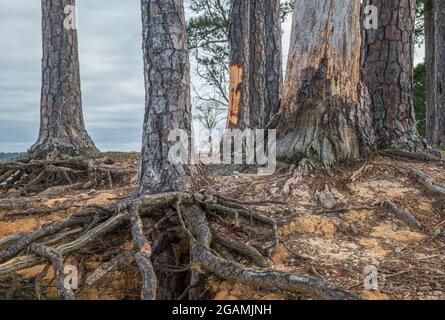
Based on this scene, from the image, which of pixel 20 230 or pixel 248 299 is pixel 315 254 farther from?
pixel 20 230

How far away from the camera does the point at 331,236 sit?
329 cm

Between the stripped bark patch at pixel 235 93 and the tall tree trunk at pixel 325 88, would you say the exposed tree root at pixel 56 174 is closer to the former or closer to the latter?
the stripped bark patch at pixel 235 93

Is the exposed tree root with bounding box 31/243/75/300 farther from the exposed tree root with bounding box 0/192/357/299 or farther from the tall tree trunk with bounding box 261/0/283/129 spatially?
the tall tree trunk with bounding box 261/0/283/129

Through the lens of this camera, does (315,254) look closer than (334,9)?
Yes

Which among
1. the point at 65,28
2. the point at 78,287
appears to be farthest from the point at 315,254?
the point at 65,28

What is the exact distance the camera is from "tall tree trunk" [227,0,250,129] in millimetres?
6125

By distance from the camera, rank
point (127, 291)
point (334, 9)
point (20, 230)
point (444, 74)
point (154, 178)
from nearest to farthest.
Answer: point (127, 291) < point (154, 178) < point (20, 230) < point (334, 9) < point (444, 74)

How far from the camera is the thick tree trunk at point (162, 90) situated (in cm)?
343

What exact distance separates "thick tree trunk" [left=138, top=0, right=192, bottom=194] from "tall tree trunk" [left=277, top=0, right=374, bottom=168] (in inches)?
55.7

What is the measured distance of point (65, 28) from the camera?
7.02 meters

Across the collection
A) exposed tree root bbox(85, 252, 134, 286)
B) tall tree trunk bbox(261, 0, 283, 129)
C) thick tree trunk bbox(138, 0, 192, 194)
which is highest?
tall tree trunk bbox(261, 0, 283, 129)

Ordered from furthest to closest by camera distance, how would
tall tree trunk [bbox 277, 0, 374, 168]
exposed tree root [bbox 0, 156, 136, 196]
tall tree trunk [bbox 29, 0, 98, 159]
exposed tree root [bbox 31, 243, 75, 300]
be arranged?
tall tree trunk [bbox 29, 0, 98, 159], exposed tree root [bbox 0, 156, 136, 196], tall tree trunk [bbox 277, 0, 374, 168], exposed tree root [bbox 31, 243, 75, 300]

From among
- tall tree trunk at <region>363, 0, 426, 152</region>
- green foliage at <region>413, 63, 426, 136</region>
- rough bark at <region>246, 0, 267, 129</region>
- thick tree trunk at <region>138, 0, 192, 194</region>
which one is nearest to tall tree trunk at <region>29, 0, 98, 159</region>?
rough bark at <region>246, 0, 267, 129</region>
